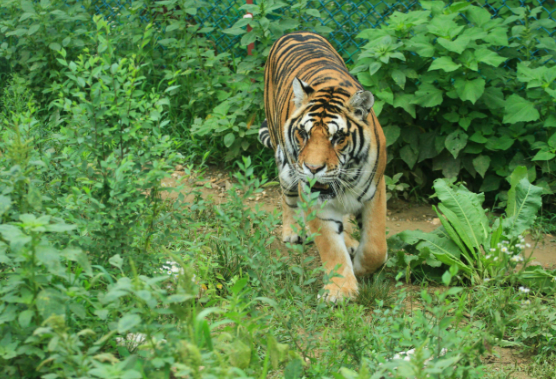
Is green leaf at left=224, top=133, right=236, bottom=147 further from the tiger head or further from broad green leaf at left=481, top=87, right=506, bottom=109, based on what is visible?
broad green leaf at left=481, top=87, right=506, bottom=109

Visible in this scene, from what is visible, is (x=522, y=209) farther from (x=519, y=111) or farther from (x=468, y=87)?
(x=468, y=87)

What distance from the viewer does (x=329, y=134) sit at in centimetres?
305

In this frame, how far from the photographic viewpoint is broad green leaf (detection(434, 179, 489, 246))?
10.8ft

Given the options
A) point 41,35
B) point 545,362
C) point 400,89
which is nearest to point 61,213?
point 545,362

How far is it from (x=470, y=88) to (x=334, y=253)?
1604mm

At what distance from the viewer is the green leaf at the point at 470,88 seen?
3807mm

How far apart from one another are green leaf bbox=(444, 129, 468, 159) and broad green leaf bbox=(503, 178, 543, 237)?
67 centimetres

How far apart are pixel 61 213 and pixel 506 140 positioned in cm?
306

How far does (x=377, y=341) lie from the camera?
2.24 m

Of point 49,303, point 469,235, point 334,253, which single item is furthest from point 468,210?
point 49,303

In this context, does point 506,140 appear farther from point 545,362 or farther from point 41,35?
point 41,35

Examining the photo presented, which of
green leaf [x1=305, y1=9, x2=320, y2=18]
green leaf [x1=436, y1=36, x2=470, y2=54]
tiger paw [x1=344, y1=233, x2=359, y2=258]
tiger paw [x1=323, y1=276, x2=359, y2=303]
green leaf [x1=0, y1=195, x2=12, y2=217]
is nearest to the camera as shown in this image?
green leaf [x1=0, y1=195, x2=12, y2=217]

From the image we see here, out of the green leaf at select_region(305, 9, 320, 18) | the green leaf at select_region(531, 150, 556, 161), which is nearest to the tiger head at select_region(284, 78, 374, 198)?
the green leaf at select_region(531, 150, 556, 161)

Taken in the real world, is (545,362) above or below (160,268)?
below
